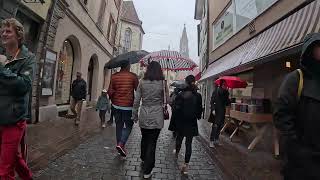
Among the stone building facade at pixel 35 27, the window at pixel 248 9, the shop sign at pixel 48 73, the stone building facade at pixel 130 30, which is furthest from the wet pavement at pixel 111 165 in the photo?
the stone building facade at pixel 130 30

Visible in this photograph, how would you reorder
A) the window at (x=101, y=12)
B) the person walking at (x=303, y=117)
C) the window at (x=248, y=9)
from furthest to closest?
the window at (x=101, y=12)
the window at (x=248, y=9)
the person walking at (x=303, y=117)

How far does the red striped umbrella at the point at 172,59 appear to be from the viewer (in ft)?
29.2

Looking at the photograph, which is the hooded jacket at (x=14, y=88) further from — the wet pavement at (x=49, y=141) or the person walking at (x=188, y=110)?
the person walking at (x=188, y=110)

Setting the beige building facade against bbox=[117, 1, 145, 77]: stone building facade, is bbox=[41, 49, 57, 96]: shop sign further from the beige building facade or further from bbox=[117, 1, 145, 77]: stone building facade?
bbox=[117, 1, 145, 77]: stone building facade

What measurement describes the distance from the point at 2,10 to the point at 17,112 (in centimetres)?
558

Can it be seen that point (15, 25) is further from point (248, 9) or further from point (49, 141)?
point (248, 9)

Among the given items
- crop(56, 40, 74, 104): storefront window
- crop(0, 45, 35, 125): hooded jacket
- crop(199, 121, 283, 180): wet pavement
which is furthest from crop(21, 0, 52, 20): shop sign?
crop(0, 45, 35, 125): hooded jacket

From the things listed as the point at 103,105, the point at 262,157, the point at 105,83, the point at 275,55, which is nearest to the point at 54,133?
the point at 103,105

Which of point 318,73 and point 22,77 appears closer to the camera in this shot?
point 318,73

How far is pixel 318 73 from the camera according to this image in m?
2.41

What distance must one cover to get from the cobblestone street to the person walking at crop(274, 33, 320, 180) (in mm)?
3059

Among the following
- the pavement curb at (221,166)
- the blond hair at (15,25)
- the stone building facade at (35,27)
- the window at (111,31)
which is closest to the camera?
the blond hair at (15,25)

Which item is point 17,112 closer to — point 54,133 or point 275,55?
point 275,55

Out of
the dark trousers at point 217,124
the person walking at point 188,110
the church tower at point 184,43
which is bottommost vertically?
the dark trousers at point 217,124
